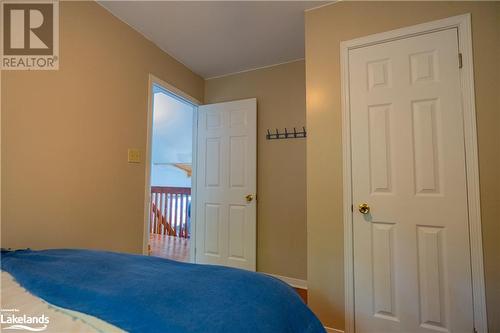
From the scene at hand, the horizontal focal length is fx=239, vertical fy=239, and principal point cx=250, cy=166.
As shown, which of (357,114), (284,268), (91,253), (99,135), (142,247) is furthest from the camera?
(284,268)

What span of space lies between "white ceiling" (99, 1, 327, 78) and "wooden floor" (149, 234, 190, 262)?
2.74m

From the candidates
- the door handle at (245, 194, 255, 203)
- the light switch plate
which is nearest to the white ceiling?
the light switch plate

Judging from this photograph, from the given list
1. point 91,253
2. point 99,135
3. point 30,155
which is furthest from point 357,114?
point 30,155

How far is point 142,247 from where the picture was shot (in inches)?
86.3

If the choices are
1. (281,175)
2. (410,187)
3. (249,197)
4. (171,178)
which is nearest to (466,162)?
(410,187)

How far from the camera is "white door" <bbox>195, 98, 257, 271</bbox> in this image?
9.20 ft

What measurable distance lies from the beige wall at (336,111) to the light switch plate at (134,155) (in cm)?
151

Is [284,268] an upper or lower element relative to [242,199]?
lower

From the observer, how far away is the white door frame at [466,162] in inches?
53.7

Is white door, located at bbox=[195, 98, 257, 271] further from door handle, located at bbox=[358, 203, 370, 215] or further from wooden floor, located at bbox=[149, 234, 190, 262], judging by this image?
door handle, located at bbox=[358, 203, 370, 215]

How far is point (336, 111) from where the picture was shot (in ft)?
5.81

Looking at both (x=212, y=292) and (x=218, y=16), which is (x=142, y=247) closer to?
(x=212, y=292)

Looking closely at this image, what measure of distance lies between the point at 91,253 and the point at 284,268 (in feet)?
6.70

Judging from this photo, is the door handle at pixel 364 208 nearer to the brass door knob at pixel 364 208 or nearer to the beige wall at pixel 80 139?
the brass door knob at pixel 364 208
